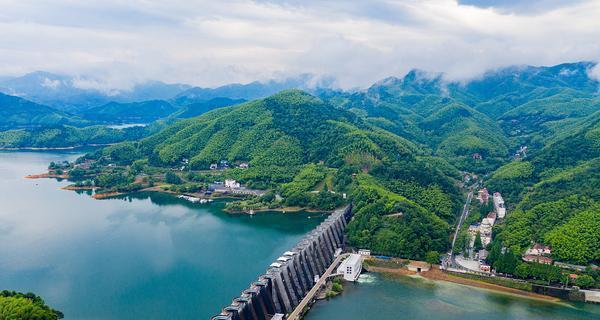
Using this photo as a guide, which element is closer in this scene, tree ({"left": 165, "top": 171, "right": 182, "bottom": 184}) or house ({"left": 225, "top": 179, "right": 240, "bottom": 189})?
house ({"left": 225, "top": 179, "right": 240, "bottom": 189})

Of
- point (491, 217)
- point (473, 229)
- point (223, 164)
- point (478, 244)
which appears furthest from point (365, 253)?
point (223, 164)

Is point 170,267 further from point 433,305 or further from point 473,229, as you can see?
point 473,229

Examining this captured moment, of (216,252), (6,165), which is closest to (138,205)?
(216,252)

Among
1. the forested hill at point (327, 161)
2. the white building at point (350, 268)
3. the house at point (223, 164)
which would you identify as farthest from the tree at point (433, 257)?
the house at point (223, 164)

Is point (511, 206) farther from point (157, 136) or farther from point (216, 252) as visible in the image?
point (157, 136)

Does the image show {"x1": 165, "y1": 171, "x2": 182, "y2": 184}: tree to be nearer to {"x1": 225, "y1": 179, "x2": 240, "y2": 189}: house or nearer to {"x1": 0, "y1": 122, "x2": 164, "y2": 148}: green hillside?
{"x1": 225, "y1": 179, "x2": 240, "y2": 189}: house

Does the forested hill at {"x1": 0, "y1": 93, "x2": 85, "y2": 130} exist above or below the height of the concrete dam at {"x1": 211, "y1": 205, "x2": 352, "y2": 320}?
above

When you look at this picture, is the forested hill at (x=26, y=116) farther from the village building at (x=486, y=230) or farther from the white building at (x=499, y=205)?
the village building at (x=486, y=230)

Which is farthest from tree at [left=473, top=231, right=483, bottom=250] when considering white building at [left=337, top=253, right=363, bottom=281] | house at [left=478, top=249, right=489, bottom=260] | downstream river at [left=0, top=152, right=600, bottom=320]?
white building at [left=337, top=253, right=363, bottom=281]
